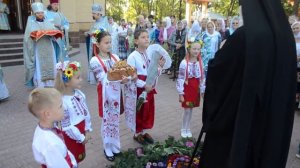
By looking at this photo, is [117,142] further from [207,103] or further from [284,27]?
[284,27]

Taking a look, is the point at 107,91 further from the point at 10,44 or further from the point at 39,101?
the point at 10,44

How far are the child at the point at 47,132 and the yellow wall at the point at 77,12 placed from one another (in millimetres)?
12874

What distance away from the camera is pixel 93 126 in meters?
5.32

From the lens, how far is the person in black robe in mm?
2150

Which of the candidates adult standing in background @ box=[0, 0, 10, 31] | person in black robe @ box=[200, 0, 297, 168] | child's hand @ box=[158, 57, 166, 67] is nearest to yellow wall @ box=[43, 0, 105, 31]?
adult standing in background @ box=[0, 0, 10, 31]

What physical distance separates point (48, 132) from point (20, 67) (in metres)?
9.39

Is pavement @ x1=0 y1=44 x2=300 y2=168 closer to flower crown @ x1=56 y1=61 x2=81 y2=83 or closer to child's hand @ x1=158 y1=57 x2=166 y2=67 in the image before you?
child's hand @ x1=158 y1=57 x2=166 y2=67

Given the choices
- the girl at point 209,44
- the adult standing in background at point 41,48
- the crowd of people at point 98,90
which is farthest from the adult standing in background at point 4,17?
the girl at point 209,44

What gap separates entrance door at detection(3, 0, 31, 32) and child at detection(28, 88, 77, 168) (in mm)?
13758

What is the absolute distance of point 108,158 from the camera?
159 inches

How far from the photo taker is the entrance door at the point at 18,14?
579 inches

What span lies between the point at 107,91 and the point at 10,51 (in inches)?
364

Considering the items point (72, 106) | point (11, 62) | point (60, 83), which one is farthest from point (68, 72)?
point (11, 62)

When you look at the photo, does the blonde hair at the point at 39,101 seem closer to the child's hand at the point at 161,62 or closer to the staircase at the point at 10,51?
the child's hand at the point at 161,62
